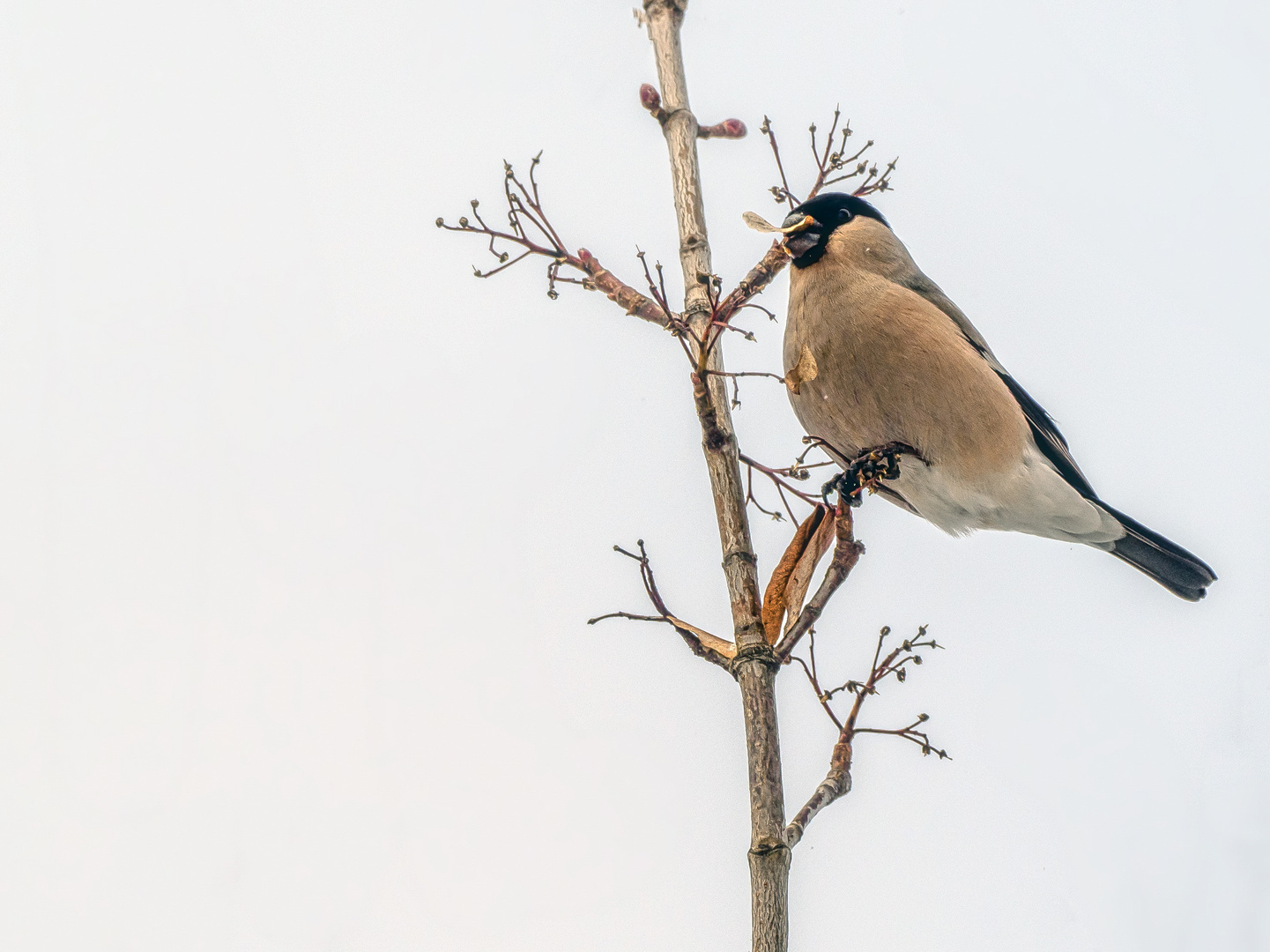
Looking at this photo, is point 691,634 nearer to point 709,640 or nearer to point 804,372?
point 709,640

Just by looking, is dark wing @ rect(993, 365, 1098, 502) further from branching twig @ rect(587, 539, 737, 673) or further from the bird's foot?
branching twig @ rect(587, 539, 737, 673)

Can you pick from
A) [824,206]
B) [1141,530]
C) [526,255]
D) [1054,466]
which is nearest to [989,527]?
[1054,466]

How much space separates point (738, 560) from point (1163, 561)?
2.47 meters

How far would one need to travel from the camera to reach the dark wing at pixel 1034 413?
3760mm

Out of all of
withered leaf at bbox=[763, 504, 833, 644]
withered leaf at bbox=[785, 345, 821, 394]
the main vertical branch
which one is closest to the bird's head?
the main vertical branch

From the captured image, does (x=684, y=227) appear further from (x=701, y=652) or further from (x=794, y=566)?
(x=701, y=652)

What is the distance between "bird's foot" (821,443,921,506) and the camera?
2799 millimetres

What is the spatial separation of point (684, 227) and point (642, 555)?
915 mm

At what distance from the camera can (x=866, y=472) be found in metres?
2.89

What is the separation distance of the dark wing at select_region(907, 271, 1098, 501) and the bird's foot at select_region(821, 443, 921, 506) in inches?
28.0

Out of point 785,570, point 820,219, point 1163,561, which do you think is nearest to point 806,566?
point 785,570

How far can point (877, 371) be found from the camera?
3.38 metres

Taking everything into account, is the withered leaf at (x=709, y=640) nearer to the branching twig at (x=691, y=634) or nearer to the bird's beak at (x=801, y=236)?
the branching twig at (x=691, y=634)

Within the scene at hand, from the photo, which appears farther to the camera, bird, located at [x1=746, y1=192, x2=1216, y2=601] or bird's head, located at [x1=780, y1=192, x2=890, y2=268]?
bird's head, located at [x1=780, y1=192, x2=890, y2=268]
